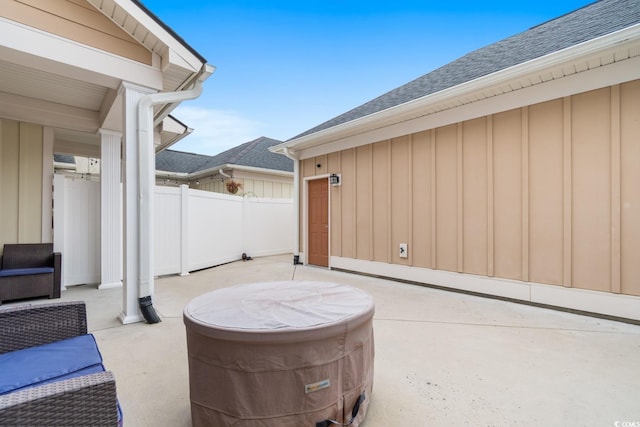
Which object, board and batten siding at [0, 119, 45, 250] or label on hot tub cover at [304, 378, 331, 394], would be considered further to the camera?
board and batten siding at [0, 119, 45, 250]

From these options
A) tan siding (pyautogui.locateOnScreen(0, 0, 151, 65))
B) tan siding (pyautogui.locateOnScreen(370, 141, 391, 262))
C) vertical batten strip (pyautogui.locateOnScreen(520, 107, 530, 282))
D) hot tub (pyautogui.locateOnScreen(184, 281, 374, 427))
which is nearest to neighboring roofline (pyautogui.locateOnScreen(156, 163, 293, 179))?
tan siding (pyautogui.locateOnScreen(370, 141, 391, 262))

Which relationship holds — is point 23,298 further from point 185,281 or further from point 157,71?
point 157,71

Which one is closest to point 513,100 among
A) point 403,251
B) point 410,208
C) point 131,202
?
point 410,208

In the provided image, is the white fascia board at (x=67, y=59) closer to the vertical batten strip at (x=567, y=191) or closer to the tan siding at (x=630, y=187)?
the vertical batten strip at (x=567, y=191)

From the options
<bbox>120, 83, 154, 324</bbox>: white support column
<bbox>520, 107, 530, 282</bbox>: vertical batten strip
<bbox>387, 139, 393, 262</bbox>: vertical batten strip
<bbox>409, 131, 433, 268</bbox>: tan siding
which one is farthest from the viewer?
<bbox>387, 139, 393, 262</bbox>: vertical batten strip

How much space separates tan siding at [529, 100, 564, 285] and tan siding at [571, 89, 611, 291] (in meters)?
0.16

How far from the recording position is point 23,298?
4.34 m

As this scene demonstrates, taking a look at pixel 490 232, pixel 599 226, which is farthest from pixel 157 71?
pixel 599 226

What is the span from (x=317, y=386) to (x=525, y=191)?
13.7 feet

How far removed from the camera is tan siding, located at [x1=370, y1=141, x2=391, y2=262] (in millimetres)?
6082

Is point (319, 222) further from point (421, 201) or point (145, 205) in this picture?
point (145, 205)

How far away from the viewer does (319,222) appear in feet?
24.6

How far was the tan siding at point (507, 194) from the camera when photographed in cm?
442

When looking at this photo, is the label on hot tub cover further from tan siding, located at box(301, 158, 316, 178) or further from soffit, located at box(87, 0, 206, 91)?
tan siding, located at box(301, 158, 316, 178)
